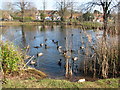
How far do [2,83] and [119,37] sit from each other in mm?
6113

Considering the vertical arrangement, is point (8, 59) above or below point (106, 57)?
above

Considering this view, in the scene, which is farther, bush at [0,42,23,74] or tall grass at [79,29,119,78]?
tall grass at [79,29,119,78]

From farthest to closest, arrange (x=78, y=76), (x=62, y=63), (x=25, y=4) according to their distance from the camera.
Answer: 1. (x=25, y=4)
2. (x=62, y=63)
3. (x=78, y=76)

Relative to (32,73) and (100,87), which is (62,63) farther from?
(100,87)

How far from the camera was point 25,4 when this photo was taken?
52688mm

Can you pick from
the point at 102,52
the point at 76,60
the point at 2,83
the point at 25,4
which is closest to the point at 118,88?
the point at 102,52

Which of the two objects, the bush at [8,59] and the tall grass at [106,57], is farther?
the tall grass at [106,57]

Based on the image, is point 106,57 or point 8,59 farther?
point 106,57

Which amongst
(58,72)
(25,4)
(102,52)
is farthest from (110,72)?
(25,4)

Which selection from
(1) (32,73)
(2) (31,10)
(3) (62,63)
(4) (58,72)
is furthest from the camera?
(2) (31,10)

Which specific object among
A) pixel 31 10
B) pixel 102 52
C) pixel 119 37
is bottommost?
pixel 102 52

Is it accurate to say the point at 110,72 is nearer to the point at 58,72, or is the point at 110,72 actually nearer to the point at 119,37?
the point at 119,37

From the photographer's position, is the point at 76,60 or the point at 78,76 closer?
the point at 78,76

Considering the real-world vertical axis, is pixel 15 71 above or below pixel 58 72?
above
